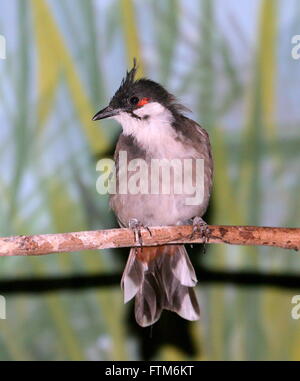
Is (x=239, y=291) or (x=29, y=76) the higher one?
(x=29, y=76)

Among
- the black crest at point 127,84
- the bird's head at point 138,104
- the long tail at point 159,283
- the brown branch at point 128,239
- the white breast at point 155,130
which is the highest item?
the black crest at point 127,84

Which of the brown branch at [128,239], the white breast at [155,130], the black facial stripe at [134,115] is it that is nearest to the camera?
the brown branch at [128,239]

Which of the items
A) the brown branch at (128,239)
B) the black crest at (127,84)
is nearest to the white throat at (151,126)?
the black crest at (127,84)

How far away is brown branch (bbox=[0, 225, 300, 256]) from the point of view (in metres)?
2.38

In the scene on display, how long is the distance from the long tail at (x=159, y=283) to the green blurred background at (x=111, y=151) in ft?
2.90

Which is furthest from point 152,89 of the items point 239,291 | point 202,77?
point 239,291

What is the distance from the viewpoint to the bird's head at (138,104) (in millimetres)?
2885

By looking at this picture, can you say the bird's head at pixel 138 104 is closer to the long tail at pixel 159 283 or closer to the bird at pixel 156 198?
the bird at pixel 156 198

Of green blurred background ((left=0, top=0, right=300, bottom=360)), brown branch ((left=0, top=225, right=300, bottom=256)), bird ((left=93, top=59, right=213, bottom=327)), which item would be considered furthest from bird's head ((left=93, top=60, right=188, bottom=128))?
green blurred background ((left=0, top=0, right=300, bottom=360))

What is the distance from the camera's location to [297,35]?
3.75 meters

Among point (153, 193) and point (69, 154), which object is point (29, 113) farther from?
point (153, 193)

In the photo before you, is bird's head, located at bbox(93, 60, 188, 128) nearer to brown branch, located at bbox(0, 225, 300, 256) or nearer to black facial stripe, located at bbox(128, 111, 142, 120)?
black facial stripe, located at bbox(128, 111, 142, 120)

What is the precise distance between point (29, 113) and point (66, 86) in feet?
0.93

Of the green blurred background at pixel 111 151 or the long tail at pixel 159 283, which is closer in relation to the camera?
the long tail at pixel 159 283
